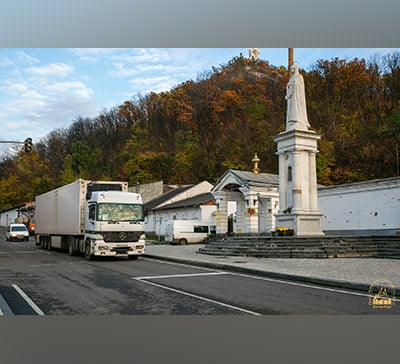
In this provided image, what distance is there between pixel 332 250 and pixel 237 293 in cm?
1202

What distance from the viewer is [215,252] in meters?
26.4

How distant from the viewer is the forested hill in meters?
46.2

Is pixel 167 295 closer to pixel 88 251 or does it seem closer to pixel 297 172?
pixel 88 251

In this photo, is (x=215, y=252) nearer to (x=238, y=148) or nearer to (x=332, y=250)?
(x=332, y=250)

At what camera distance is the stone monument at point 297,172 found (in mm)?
27141

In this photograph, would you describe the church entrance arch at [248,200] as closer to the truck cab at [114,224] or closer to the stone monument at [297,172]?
the stone monument at [297,172]

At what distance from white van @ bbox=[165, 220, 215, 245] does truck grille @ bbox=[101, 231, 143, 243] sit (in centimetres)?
1572

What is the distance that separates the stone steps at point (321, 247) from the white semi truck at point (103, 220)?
5.58 meters

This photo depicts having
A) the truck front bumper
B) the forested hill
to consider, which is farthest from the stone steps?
the forested hill

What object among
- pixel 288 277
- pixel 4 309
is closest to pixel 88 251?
pixel 288 277

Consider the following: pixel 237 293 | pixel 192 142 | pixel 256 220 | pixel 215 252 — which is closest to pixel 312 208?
pixel 215 252

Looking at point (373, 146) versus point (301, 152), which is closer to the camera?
point (301, 152)

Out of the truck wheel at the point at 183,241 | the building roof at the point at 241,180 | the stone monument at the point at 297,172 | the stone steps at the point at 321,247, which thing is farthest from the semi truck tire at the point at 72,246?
the building roof at the point at 241,180

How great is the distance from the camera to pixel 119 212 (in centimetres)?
2255
